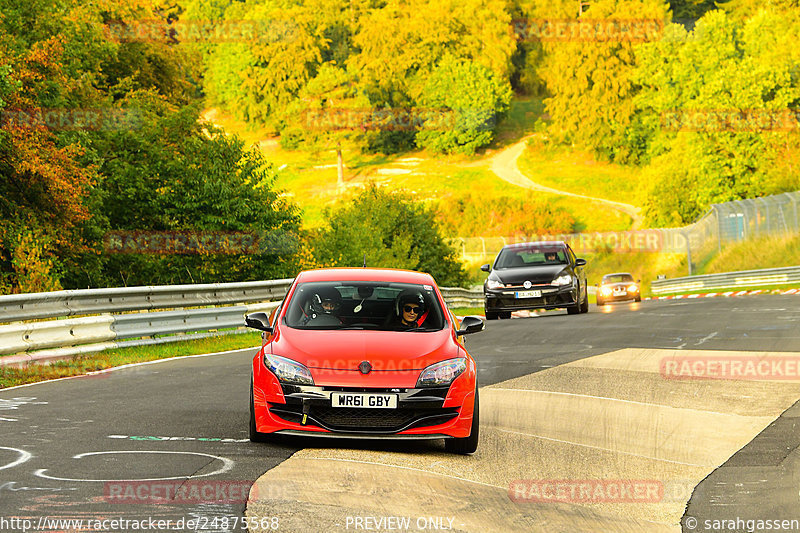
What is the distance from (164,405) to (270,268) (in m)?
21.7

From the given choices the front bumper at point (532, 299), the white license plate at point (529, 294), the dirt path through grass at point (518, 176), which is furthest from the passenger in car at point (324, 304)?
the dirt path through grass at point (518, 176)

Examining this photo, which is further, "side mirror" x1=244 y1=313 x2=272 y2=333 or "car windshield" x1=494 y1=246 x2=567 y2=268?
"car windshield" x1=494 y1=246 x2=567 y2=268

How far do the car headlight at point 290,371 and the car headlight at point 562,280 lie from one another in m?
17.8

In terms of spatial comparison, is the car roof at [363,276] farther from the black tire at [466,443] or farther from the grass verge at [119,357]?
the grass verge at [119,357]

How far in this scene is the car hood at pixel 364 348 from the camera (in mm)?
8609

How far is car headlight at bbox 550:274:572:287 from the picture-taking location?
85.3 feet

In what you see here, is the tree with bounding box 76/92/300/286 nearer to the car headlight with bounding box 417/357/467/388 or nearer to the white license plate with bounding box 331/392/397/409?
the car headlight with bounding box 417/357/467/388

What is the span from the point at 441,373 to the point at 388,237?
4100 centimetres

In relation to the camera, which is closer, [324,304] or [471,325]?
[471,325]

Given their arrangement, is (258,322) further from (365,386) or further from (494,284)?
(494,284)

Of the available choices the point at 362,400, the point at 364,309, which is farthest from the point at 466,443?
the point at 364,309

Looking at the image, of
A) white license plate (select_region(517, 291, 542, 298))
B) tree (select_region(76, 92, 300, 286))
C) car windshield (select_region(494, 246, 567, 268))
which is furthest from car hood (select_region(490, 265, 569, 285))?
tree (select_region(76, 92, 300, 286))

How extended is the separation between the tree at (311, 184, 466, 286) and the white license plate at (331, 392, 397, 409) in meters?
32.6

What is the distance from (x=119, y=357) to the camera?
54.7 ft
